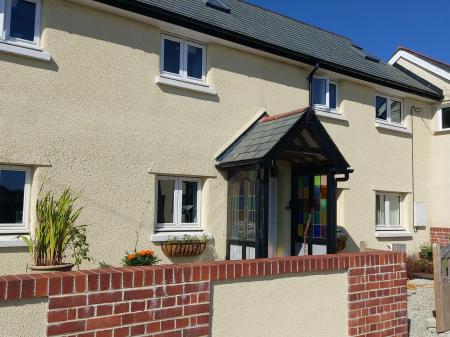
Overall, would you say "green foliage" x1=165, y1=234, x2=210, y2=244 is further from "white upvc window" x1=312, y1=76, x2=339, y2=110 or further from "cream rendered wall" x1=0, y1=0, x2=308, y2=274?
"white upvc window" x1=312, y1=76, x2=339, y2=110

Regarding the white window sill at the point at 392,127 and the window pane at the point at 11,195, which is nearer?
the window pane at the point at 11,195

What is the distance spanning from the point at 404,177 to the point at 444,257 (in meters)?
6.24

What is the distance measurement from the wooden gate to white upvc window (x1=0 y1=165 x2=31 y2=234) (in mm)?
6438

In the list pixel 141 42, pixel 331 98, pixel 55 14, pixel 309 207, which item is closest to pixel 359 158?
Answer: pixel 331 98

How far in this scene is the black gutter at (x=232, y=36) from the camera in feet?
26.3

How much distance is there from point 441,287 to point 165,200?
497 centimetres

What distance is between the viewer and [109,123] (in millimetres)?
7902

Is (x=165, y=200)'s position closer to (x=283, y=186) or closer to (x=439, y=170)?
(x=283, y=186)

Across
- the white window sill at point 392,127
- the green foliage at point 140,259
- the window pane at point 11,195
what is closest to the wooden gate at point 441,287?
the green foliage at point 140,259

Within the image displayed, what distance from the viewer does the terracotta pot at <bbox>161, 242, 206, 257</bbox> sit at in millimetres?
8305

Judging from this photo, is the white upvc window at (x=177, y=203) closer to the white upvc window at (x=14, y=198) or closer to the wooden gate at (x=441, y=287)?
the white upvc window at (x=14, y=198)

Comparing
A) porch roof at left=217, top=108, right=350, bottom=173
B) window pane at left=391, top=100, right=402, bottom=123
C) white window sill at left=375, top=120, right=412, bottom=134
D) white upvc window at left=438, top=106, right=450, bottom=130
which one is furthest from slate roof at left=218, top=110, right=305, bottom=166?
white upvc window at left=438, top=106, right=450, bottom=130

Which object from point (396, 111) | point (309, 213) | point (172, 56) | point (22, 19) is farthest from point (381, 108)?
point (22, 19)

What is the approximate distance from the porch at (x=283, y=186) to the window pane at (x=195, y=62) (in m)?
1.60
